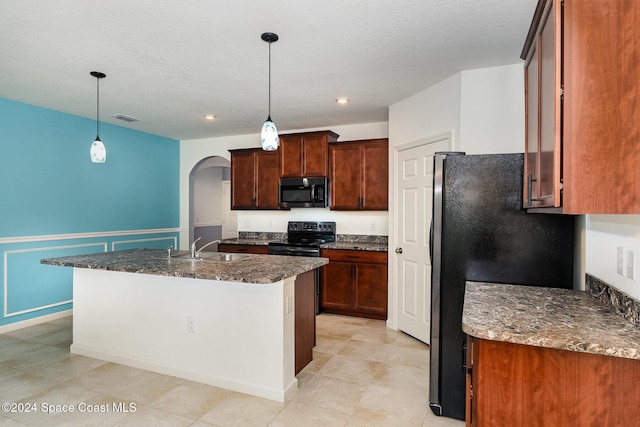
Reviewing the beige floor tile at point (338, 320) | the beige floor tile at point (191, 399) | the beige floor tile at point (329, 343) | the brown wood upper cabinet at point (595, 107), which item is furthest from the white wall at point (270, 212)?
the brown wood upper cabinet at point (595, 107)

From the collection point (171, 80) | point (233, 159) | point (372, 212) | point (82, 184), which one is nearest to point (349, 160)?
point (372, 212)

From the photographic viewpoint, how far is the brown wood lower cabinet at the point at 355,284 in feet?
13.8

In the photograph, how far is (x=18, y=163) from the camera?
3814 mm

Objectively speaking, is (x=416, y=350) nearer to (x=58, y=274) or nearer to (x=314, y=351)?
(x=314, y=351)

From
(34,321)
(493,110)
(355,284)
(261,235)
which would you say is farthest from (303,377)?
(34,321)

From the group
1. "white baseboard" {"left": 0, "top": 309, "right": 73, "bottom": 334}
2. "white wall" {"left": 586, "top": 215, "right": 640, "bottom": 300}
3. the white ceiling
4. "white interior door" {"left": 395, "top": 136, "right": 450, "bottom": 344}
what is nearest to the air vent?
the white ceiling

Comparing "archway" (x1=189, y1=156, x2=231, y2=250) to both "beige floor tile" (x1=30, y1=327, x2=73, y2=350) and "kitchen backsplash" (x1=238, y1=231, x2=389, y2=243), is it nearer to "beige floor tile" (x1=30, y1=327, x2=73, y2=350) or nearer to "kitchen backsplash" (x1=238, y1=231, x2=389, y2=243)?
"kitchen backsplash" (x1=238, y1=231, x2=389, y2=243)

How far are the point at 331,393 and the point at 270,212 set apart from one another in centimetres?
332

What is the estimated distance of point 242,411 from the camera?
230 cm

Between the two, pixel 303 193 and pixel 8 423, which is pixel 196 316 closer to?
pixel 8 423

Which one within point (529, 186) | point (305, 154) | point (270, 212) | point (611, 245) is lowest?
point (611, 245)

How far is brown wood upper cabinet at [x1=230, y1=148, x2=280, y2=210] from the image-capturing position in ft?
16.6

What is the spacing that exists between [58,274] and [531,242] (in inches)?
196

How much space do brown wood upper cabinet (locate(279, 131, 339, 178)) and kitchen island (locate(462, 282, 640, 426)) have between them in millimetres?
3452
